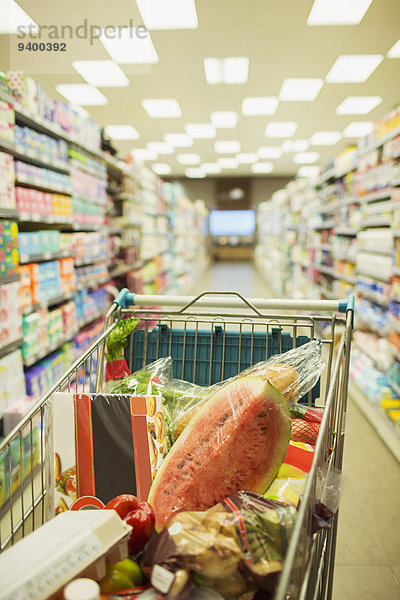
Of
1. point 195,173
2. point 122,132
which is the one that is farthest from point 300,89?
point 195,173

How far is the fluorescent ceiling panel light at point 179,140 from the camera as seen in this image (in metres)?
10.3

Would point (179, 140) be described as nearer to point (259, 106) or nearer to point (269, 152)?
point (269, 152)

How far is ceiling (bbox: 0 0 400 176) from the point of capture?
14.1ft

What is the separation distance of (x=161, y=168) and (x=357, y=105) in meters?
9.58

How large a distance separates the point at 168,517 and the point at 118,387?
0.49 meters

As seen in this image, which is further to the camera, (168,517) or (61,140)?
(61,140)

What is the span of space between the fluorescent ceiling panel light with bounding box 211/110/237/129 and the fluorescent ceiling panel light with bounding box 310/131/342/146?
2.08 m

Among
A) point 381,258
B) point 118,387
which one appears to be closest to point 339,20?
point 381,258

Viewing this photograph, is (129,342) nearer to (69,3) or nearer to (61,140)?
(61,140)

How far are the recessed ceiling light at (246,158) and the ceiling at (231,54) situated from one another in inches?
155

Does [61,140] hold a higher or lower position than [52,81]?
lower

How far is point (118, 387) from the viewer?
4.53 ft

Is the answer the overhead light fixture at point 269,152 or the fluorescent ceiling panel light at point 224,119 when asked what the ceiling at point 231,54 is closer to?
the fluorescent ceiling panel light at point 224,119

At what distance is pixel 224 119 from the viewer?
8.88 m
